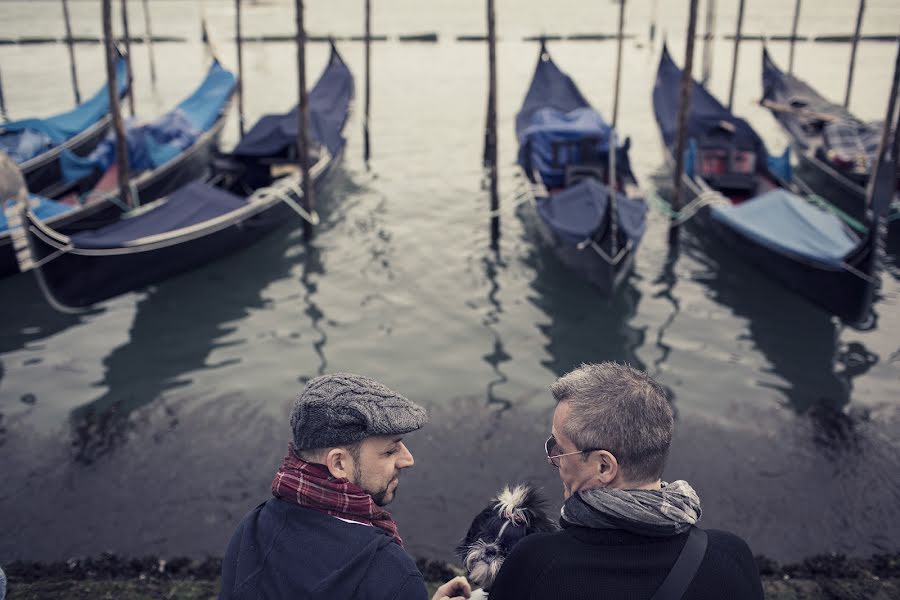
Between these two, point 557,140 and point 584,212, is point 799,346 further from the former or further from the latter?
point 557,140

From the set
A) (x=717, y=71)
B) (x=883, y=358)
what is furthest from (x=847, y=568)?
(x=717, y=71)

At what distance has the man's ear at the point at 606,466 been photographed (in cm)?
142

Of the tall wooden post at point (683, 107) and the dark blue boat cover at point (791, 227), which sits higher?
the tall wooden post at point (683, 107)

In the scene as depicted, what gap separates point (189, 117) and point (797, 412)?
10.3 meters

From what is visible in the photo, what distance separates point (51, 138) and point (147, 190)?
283cm

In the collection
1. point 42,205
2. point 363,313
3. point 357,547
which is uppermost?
point 357,547

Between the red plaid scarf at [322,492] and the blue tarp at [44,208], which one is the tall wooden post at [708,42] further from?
the red plaid scarf at [322,492]

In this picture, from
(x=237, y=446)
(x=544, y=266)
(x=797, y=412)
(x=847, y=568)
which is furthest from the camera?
(x=544, y=266)

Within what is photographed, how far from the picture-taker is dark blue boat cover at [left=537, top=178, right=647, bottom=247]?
8.06m

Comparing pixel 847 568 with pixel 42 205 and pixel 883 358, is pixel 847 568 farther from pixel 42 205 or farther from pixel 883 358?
pixel 42 205

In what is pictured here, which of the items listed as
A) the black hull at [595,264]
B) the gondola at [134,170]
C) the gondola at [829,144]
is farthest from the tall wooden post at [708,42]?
the black hull at [595,264]

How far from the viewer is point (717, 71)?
1055 inches

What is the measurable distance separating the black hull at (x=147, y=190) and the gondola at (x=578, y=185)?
15.5 ft

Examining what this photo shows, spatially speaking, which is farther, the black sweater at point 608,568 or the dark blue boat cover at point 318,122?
the dark blue boat cover at point 318,122
